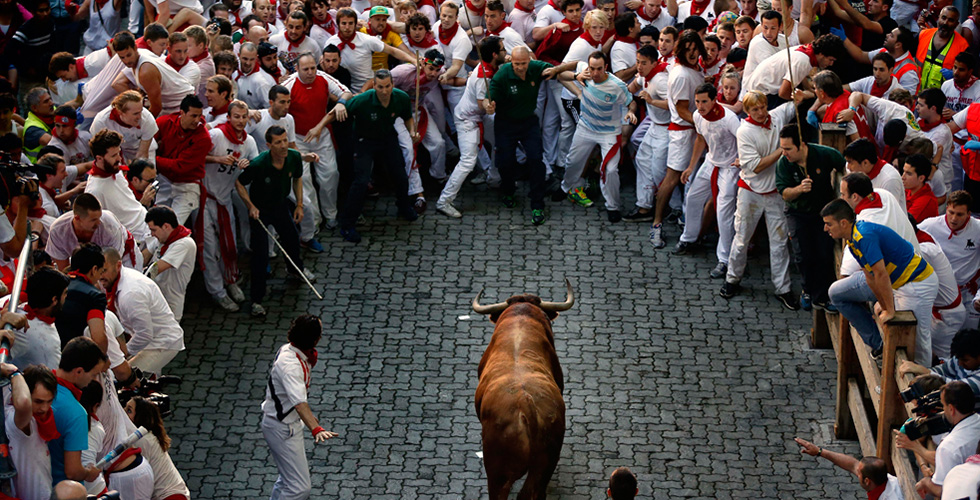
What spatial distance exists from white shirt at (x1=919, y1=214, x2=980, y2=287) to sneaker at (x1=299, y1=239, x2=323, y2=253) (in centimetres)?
658

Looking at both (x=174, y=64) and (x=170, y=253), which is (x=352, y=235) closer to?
(x=174, y=64)

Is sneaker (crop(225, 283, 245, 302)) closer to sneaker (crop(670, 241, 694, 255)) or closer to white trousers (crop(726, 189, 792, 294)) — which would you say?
sneaker (crop(670, 241, 694, 255))

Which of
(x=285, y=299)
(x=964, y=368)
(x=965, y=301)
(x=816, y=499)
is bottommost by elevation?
(x=285, y=299)

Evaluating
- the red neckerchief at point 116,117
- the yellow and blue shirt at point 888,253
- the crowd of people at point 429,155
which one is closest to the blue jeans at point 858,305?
the crowd of people at point 429,155

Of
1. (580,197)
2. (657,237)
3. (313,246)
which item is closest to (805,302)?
(657,237)

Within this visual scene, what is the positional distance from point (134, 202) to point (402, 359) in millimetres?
2934

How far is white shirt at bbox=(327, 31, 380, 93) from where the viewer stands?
13.8 meters

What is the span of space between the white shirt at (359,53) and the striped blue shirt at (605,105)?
8.58 feet

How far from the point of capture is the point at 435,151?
14258 mm

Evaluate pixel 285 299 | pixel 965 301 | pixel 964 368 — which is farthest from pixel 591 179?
pixel 964 368

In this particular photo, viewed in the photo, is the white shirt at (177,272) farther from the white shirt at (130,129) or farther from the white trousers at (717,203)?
the white trousers at (717,203)

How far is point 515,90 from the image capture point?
1344 centimetres

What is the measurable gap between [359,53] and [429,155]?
163 cm

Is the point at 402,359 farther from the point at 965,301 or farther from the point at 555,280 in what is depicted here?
the point at 965,301
